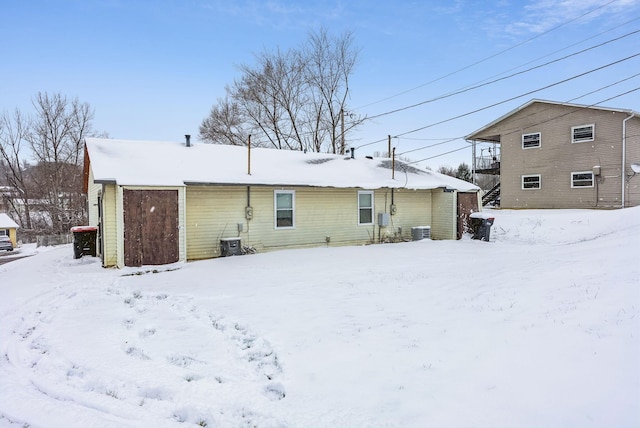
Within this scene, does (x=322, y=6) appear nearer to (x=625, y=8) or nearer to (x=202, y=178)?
(x=625, y=8)

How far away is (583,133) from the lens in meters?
20.2

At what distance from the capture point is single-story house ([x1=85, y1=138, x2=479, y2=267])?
32.3ft

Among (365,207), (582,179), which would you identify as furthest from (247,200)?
(582,179)

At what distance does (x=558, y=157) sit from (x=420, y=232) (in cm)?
1224

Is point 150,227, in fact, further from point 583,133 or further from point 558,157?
point 583,133

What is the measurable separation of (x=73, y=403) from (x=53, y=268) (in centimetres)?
876

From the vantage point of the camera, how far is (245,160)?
44.1 ft

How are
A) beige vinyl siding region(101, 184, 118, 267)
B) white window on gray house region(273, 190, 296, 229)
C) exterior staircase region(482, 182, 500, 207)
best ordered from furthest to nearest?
exterior staircase region(482, 182, 500, 207) → white window on gray house region(273, 190, 296, 229) → beige vinyl siding region(101, 184, 118, 267)

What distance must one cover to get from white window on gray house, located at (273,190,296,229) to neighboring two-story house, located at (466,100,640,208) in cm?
1654

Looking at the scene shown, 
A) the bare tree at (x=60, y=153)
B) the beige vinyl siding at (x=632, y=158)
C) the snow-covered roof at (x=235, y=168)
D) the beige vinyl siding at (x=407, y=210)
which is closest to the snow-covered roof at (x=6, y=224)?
the bare tree at (x=60, y=153)

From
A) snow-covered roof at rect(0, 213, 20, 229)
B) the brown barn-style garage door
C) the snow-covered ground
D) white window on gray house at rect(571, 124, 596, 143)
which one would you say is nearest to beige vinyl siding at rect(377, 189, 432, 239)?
the snow-covered ground

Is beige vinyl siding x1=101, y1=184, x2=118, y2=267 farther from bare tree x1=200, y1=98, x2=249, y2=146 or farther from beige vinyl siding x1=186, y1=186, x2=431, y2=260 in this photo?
bare tree x1=200, y1=98, x2=249, y2=146

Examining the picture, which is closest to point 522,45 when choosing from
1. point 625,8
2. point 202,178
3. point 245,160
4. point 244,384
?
point 625,8

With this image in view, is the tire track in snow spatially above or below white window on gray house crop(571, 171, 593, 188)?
below
